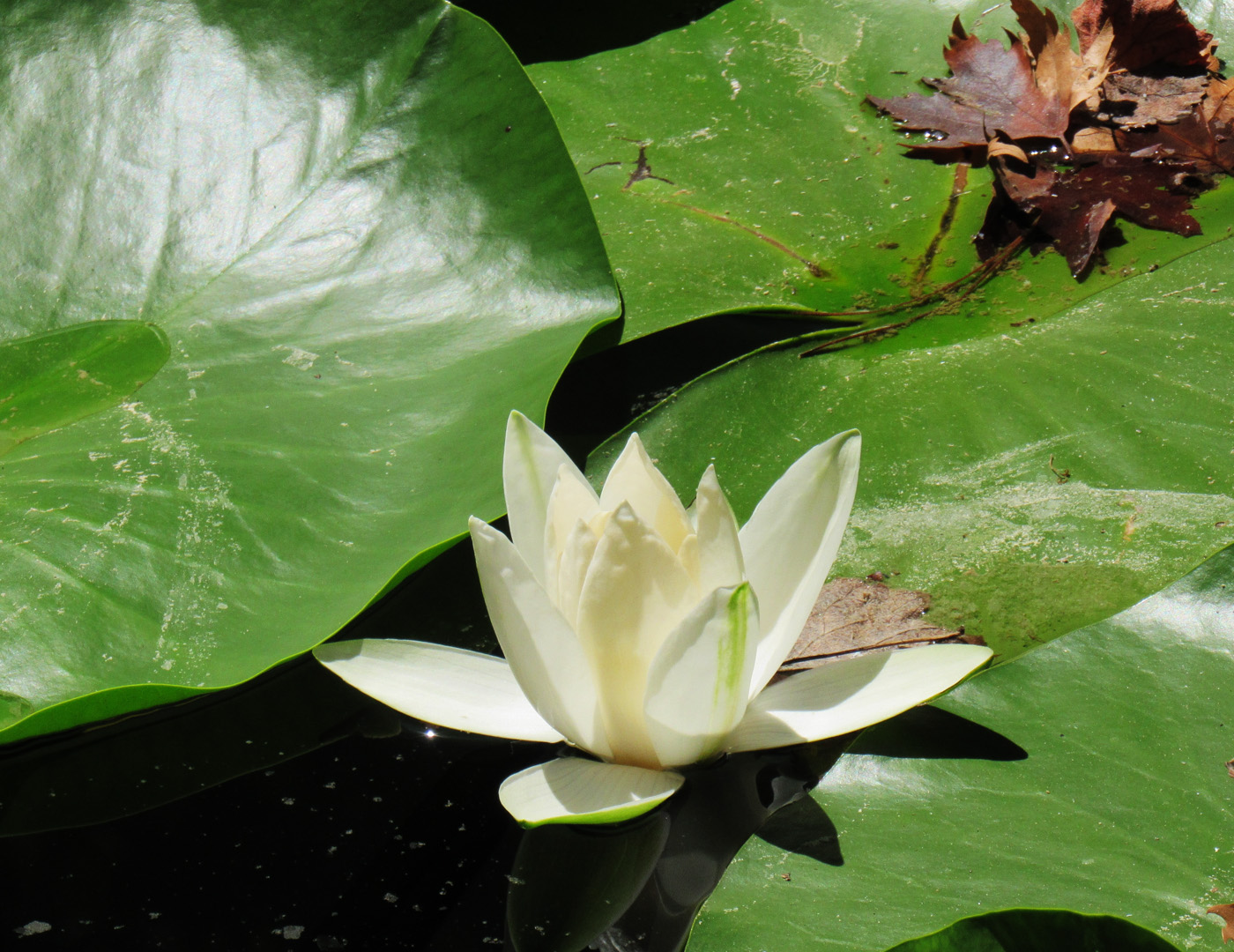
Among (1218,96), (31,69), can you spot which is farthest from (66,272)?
(1218,96)

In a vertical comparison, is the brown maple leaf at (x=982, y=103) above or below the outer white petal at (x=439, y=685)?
above

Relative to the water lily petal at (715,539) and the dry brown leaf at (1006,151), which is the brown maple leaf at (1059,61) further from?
the water lily petal at (715,539)

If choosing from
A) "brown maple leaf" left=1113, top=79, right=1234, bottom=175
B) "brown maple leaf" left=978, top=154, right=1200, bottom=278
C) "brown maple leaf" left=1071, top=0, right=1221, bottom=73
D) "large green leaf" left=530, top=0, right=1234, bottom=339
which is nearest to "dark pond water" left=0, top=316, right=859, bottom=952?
"large green leaf" left=530, top=0, right=1234, bottom=339

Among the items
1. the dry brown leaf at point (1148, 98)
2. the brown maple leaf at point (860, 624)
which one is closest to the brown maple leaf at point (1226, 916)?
the brown maple leaf at point (860, 624)

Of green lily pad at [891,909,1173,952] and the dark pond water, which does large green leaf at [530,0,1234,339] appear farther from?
green lily pad at [891,909,1173,952]

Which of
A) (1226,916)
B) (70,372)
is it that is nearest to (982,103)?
(1226,916)

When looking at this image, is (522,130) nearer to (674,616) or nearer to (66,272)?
(66,272)

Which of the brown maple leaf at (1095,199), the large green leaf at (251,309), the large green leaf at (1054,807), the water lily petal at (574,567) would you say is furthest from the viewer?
the brown maple leaf at (1095,199)

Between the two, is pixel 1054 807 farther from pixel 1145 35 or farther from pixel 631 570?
pixel 1145 35
